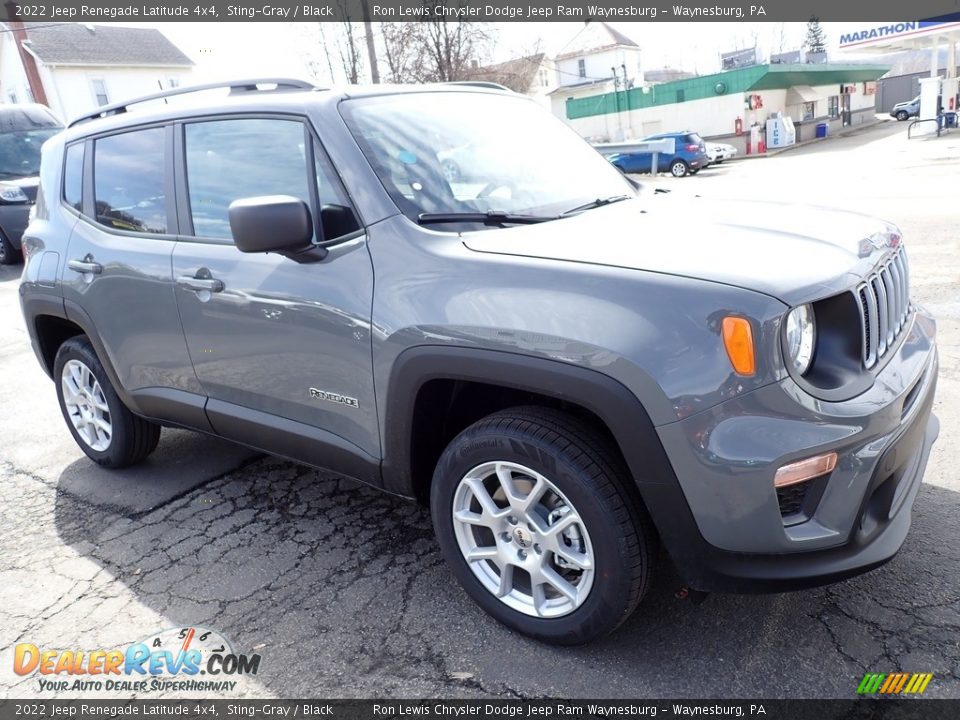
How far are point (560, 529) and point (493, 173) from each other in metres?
1.45

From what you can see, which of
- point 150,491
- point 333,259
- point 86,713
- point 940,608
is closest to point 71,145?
point 150,491

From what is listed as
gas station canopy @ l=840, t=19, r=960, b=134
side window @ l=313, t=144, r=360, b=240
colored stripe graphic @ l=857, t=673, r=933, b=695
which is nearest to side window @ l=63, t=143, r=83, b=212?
side window @ l=313, t=144, r=360, b=240

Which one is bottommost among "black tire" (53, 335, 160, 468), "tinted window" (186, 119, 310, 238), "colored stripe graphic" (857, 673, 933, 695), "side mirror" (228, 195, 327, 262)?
"colored stripe graphic" (857, 673, 933, 695)

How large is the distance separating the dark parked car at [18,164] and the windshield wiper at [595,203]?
11302 mm

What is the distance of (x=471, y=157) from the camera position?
299cm

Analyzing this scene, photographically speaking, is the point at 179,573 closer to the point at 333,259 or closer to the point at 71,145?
the point at 333,259

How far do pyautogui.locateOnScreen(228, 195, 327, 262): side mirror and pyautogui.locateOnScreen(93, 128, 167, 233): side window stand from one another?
43.4 inches

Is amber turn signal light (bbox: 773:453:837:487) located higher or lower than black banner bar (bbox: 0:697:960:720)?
higher

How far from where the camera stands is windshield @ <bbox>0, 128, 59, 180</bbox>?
12547mm

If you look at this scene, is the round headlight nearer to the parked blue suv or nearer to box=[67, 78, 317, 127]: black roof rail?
box=[67, 78, 317, 127]: black roof rail

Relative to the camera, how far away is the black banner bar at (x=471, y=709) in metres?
2.13

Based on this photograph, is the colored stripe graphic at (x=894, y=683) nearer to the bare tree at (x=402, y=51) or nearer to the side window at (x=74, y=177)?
the side window at (x=74, y=177)

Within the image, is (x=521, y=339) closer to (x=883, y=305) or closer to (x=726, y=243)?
(x=726, y=243)

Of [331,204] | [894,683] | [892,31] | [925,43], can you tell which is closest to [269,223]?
[331,204]
